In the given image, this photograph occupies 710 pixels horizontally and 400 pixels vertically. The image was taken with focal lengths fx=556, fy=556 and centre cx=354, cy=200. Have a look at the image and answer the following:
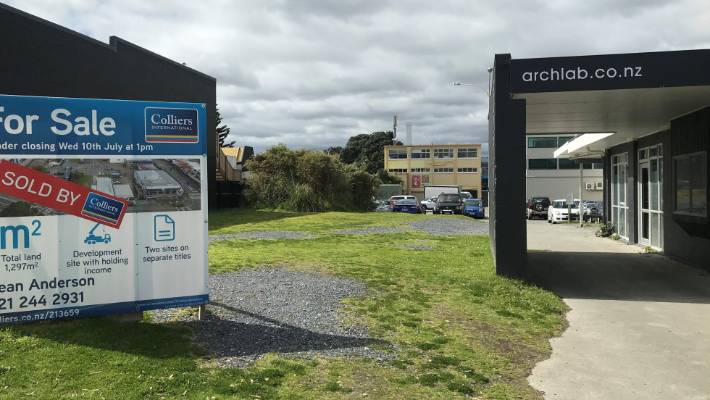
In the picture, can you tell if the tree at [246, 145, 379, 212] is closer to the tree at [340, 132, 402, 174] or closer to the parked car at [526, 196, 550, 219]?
the parked car at [526, 196, 550, 219]

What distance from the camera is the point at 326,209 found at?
113 feet

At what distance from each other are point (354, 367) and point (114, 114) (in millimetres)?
3799

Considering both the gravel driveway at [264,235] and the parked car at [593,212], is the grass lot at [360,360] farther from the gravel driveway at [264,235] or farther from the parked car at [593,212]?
the parked car at [593,212]

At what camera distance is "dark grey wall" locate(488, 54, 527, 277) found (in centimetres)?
962

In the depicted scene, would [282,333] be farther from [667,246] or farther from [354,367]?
[667,246]

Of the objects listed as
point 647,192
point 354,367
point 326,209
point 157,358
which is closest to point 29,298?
point 157,358

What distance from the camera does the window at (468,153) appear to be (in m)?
78.9

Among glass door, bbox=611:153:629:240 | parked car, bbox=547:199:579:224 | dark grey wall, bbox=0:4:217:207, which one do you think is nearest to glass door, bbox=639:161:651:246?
glass door, bbox=611:153:629:240

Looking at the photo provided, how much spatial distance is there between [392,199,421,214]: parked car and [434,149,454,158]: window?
131 feet

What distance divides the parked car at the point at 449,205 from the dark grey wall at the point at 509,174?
28521mm

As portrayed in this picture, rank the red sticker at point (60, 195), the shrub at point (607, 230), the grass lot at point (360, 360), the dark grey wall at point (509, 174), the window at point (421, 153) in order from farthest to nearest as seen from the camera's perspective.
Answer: the window at point (421, 153) → the shrub at point (607, 230) → the dark grey wall at point (509, 174) → the red sticker at point (60, 195) → the grass lot at point (360, 360)

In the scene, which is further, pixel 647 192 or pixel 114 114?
pixel 647 192

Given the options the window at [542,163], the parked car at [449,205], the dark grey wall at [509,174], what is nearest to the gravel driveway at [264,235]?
the dark grey wall at [509,174]

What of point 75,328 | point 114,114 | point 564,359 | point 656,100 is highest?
point 656,100
